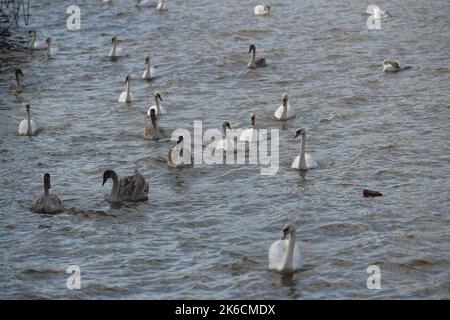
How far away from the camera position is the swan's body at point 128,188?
21828 millimetres

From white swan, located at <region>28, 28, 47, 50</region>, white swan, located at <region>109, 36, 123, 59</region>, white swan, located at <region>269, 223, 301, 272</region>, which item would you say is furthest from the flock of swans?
white swan, located at <region>28, 28, 47, 50</region>

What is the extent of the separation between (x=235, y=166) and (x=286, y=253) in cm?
636

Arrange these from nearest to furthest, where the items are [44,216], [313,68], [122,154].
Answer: [44,216] < [122,154] < [313,68]

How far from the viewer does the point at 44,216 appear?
69.5 ft

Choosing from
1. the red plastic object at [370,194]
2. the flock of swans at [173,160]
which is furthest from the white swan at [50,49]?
the red plastic object at [370,194]

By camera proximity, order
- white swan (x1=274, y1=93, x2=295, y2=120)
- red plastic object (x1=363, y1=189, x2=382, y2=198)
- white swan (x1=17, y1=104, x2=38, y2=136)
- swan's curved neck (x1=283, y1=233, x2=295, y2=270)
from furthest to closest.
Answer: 1. white swan (x1=274, y1=93, x2=295, y2=120)
2. white swan (x1=17, y1=104, x2=38, y2=136)
3. red plastic object (x1=363, y1=189, x2=382, y2=198)
4. swan's curved neck (x1=283, y1=233, x2=295, y2=270)

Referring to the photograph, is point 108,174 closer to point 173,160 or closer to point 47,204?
point 47,204

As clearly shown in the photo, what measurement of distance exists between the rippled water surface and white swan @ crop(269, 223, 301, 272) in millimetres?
199

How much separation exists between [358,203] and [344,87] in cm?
946

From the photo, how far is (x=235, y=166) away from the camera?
79.2 ft

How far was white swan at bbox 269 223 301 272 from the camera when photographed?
18.0 metres

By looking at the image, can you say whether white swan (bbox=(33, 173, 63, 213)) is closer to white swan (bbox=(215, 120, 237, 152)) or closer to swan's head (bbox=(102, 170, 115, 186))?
swan's head (bbox=(102, 170, 115, 186))
